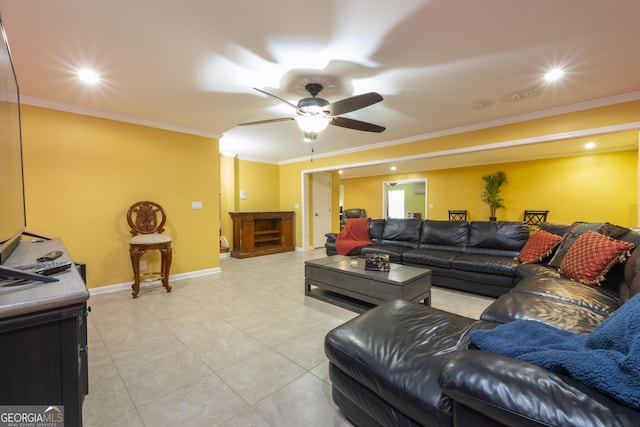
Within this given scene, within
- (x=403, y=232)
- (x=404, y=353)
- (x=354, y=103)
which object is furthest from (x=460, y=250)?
(x=404, y=353)

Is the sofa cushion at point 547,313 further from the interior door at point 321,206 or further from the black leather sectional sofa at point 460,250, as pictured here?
the interior door at point 321,206

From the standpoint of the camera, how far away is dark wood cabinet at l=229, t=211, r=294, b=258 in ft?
19.3

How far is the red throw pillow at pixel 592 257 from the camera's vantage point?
2.15 m

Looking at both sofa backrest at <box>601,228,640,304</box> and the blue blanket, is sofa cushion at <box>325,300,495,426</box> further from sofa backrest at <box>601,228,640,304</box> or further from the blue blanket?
sofa backrest at <box>601,228,640,304</box>

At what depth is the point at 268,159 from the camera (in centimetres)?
681

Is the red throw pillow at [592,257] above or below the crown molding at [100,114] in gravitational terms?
below

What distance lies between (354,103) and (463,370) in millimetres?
2154

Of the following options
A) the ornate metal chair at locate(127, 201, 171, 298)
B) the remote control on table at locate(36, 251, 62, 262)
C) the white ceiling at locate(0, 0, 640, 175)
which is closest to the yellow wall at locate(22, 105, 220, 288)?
the ornate metal chair at locate(127, 201, 171, 298)

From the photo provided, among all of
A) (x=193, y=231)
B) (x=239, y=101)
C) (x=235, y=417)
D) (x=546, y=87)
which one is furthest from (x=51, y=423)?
(x=546, y=87)

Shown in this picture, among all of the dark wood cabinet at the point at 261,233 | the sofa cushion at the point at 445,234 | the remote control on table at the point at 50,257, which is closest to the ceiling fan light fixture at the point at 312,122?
the remote control on table at the point at 50,257

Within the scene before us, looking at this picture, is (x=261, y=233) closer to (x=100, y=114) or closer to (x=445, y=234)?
(x=100, y=114)

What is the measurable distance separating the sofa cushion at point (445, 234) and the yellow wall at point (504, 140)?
4.05ft

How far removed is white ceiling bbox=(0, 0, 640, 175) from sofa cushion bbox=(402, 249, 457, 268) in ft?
6.31

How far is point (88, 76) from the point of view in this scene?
8.41 feet
